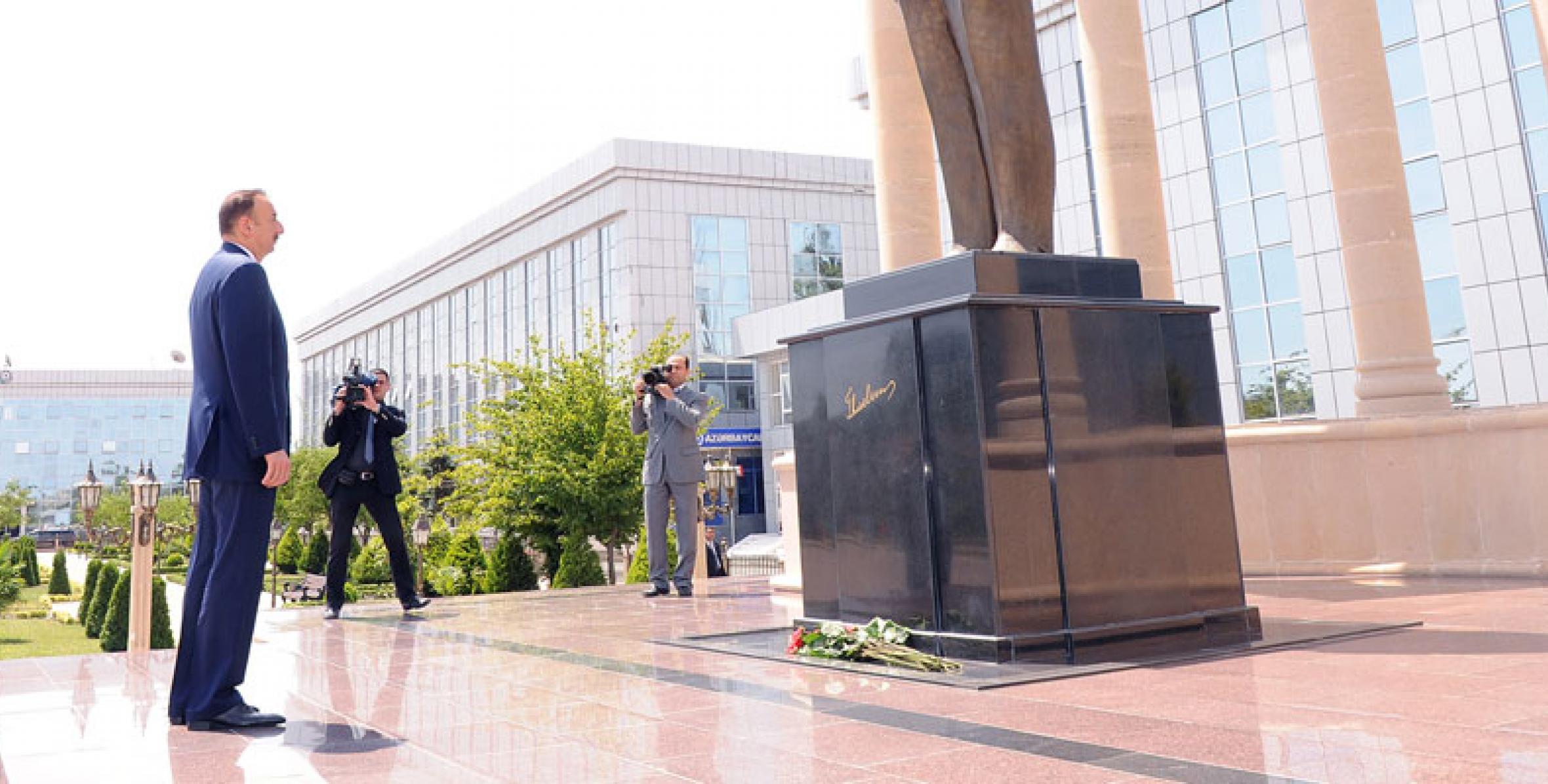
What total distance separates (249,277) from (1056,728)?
11.4 ft

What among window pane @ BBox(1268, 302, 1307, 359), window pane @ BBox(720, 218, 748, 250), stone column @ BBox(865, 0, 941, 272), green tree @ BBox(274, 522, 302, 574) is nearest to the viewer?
stone column @ BBox(865, 0, 941, 272)

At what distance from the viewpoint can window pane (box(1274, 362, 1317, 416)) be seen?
3125 cm

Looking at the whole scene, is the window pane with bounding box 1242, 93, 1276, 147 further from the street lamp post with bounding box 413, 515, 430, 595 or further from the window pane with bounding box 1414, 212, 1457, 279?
the street lamp post with bounding box 413, 515, 430, 595

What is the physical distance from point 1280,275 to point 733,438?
23945 mm

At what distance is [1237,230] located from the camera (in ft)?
109

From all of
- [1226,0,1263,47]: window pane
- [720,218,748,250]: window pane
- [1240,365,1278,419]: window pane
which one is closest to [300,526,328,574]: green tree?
[720,218,748,250]: window pane

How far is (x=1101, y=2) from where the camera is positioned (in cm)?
1174

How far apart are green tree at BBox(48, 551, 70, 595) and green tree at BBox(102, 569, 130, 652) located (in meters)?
22.0

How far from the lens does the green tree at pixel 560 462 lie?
21.6 m

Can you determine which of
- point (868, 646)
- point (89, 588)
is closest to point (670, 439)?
point (868, 646)

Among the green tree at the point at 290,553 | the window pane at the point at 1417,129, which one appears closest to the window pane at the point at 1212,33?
the window pane at the point at 1417,129

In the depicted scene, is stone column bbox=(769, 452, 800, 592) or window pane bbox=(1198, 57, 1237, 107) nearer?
stone column bbox=(769, 452, 800, 592)

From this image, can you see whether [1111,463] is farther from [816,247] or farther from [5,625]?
[816,247]

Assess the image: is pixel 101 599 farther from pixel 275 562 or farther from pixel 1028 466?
pixel 1028 466
